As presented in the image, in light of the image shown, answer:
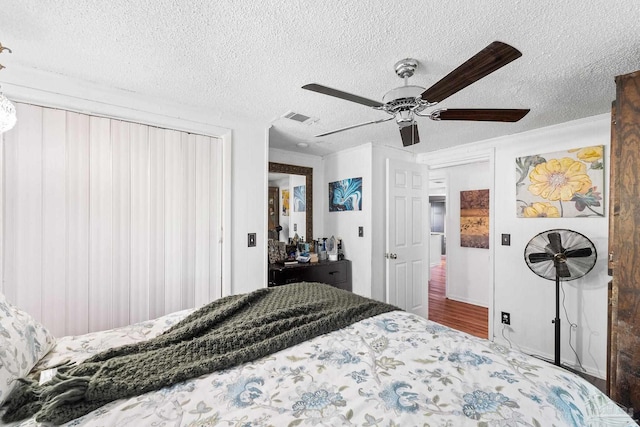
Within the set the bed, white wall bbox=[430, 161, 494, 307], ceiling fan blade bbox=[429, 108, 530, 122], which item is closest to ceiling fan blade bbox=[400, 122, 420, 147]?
ceiling fan blade bbox=[429, 108, 530, 122]

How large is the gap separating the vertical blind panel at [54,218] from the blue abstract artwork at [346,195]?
2.57 metres

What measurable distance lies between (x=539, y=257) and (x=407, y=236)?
4.36 feet

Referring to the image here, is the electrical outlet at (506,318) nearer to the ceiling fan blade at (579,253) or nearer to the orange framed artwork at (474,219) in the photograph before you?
Answer: the ceiling fan blade at (579,253)

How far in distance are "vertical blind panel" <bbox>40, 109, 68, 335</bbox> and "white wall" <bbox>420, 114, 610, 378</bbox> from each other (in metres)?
3.62

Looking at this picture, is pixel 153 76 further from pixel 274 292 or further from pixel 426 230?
pixel 426 230

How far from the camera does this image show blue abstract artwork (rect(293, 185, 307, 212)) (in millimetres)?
3625

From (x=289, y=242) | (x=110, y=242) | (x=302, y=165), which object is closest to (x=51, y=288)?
(x=110, y=242)

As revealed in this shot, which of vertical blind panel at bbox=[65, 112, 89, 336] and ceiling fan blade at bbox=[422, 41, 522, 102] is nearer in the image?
ceiling fan blade at bbox=[422, 41, 522, 102]

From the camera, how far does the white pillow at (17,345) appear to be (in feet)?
2.88

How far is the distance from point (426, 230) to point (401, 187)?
2.44 ft

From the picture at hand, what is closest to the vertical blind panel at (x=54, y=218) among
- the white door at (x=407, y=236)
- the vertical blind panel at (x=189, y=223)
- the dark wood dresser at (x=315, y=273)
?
the vertical blind panel at (x=189, y=223)

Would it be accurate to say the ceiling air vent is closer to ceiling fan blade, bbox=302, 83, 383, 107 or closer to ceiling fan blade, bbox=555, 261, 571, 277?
ceiling fan blade, bbox=302, 83, 383, 107

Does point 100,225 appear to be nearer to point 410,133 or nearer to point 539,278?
point 410,133

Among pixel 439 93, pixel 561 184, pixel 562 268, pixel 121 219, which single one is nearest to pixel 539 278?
pixel 562 268
